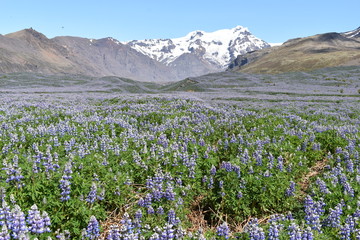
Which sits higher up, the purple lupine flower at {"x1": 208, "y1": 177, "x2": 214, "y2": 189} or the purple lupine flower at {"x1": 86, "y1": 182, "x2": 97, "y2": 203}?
the purple lupine flower at {"x1": 86, "y1": 182, "x2": 97, "y2": 203}

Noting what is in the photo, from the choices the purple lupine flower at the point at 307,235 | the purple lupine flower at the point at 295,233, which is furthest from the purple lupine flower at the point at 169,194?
the purple lupine flower at the point at 307,235

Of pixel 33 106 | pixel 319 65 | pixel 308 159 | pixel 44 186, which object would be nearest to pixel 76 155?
pixel 44 186

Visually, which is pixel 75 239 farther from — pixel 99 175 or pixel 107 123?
pixel 107 123

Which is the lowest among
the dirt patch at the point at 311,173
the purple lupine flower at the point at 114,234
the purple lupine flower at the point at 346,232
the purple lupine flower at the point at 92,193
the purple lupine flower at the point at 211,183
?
the dirt patch at the point at 311,173

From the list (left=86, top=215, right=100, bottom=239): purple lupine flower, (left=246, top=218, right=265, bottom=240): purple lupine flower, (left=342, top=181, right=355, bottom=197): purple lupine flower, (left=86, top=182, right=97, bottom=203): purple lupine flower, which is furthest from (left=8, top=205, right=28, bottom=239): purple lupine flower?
(left=342, top=181, right=355, bottom=197): purple lupine flower

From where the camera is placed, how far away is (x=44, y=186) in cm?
506

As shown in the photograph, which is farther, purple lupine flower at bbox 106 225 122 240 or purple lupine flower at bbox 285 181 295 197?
purple lupine flower at bbox 285 181 295 197

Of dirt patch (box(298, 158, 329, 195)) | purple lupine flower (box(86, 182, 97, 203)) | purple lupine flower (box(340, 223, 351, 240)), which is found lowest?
dirt patch (box(298, 158, 329, 195))

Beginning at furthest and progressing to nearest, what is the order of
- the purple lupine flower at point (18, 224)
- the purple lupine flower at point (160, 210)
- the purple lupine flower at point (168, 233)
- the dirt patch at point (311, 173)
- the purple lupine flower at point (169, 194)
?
the dirt patch at point (311, 173)
the purple lupine flower at point (169, 194)
the purple lupine flower at point (160, 210)
the purple lupine flower at point (168, 233)
the purple lupine flower at point (18, 224)

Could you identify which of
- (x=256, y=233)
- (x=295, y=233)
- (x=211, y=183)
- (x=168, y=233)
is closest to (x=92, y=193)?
(x=168, y=233)

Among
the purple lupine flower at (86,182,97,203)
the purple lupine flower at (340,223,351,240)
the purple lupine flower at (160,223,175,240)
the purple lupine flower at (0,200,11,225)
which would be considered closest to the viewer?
the purple lupine flower at (0,200,11,225)

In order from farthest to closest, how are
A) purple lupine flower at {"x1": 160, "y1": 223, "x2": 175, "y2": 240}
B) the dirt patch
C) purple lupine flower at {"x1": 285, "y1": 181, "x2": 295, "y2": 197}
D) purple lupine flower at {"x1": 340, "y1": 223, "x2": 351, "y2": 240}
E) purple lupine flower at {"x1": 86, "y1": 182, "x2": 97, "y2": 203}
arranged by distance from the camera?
the dirt patch < purple lupine flower at {"x1": 285, "y1": 181, "x2": 295, "y2": 197} < purple lupine flower at {"x1": 86, "y1": 182, "x2": 97, "y2": 203} < purple lupine flower at {"x1": 340, "y1": 223, "x2": 351, "y2": 240} < purple lupine flower at {"x1": 160, "y1": 223, "x2": 175, "y2": 240}

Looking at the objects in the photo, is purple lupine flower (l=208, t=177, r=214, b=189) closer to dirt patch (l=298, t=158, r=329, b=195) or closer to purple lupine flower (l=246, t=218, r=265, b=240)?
purple lupine flower (l=246, t=218, r=265, b=240)

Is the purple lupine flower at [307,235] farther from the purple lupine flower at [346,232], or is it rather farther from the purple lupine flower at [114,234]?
the purple lupine flower at [114,234]
